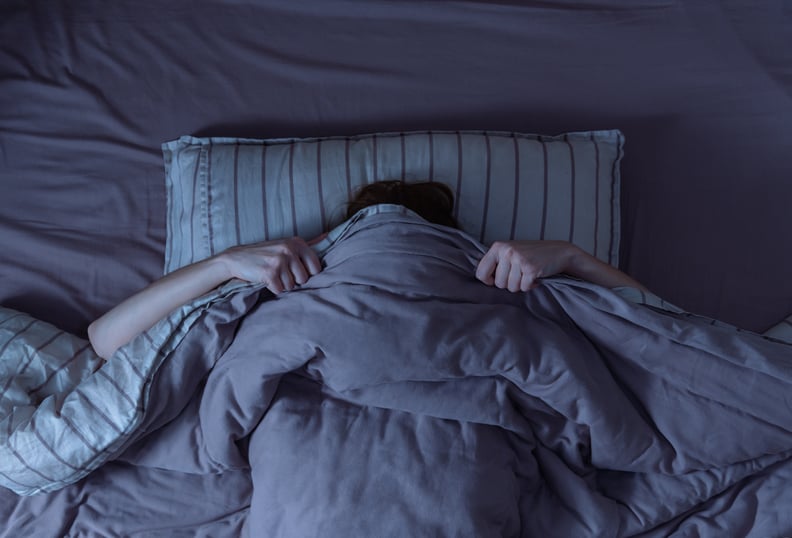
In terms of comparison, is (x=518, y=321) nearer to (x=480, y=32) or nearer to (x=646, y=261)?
(x=646, y=261)

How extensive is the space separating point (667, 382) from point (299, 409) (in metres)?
0.48

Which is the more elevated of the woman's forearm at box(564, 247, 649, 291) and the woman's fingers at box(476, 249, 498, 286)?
the woman's fingers at box(476, 249, 498, 286)

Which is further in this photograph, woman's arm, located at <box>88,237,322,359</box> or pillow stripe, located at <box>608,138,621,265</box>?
pillow stripe, located at <box>608,138,621,265</box>

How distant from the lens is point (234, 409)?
0.84 meters

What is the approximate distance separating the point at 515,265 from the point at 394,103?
1.71 feet

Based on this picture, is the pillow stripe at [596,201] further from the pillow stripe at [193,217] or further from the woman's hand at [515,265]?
the pillow stripe at [193,217]

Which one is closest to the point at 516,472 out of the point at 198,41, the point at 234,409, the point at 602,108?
the point at 234,409

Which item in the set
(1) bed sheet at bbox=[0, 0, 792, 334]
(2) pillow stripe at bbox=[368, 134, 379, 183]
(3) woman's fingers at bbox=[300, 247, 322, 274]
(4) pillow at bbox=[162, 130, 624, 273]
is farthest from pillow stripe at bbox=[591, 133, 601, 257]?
(3) woman's fingers at bbox=[300, 247, 322, 274]

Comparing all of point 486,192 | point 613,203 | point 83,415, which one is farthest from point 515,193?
Result: point 83,415

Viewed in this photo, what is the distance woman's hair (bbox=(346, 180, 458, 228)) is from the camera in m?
0.99

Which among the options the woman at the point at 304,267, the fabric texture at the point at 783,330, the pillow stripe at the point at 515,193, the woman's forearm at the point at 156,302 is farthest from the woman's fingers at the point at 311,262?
the fabric texture at the point at 783,330

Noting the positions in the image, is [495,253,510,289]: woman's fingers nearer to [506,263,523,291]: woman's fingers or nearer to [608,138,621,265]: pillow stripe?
[506,263,523,291]: woman's fingers

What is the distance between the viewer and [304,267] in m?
0.88

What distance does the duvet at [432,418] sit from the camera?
77 centimetres
